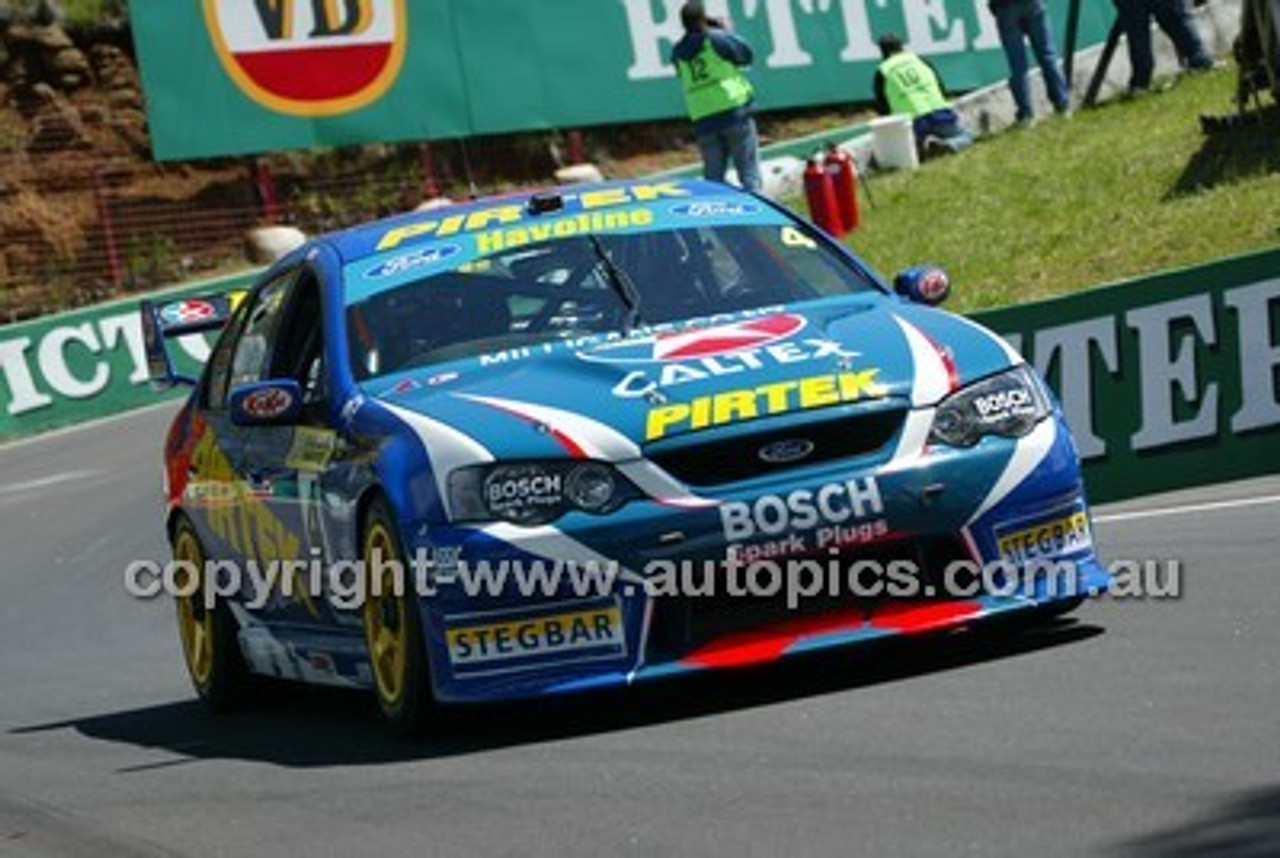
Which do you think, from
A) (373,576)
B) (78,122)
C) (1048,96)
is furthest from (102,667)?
(78,122)

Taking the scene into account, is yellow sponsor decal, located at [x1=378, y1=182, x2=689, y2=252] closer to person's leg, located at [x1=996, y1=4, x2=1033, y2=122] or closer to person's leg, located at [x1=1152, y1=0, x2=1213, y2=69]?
person's leg, located at [x1=996, y1=4, x2=1033, y2=122]

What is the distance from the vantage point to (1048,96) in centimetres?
2611

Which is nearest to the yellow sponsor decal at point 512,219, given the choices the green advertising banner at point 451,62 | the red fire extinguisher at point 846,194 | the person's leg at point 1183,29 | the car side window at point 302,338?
the car side window at point 302,338

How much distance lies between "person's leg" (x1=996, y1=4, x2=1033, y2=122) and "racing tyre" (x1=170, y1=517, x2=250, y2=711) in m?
15.2

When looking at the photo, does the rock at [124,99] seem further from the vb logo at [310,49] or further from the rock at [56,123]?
the vb logo at [310,49]

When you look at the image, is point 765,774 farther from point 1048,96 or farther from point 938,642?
point 1048,96

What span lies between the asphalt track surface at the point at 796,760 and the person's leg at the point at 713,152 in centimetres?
1241

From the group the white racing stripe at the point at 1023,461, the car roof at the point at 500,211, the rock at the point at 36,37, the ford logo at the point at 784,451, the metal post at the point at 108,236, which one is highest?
the rock at the point at 36,37

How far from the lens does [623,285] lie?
9320 millimetres

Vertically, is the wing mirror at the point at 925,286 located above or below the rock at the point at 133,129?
above

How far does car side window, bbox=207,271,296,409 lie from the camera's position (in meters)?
10.1

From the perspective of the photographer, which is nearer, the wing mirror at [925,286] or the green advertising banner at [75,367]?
the wing mirror at [925,286]

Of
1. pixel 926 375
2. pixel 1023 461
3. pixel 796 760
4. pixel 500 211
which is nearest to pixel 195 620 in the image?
pixel 500 211

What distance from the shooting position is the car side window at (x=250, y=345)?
33.2 feet
